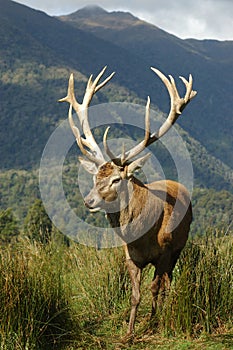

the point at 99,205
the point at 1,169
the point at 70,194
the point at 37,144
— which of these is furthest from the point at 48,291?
the point at 37,144

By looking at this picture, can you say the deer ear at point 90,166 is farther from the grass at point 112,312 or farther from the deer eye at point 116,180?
the grass at point 112,312

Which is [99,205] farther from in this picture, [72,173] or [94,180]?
[72,173]

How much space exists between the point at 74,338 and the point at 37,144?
196349 millimetres

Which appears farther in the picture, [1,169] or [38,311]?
[1,169]

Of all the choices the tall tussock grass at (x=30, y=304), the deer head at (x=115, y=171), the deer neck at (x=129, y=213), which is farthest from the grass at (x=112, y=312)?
the deer head at (x=115, y=171)

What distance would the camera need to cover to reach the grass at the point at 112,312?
5176 mm

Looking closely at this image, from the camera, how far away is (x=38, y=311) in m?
5.36

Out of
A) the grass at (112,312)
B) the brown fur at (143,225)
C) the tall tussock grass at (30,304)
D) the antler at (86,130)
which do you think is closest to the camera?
the tall tussock grass at (30,304)

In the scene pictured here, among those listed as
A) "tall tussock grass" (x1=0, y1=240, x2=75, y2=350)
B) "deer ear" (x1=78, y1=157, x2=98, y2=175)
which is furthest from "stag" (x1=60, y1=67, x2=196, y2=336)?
"tall tussock grass" (x1=0, y1=240, x2=75, y2=350)

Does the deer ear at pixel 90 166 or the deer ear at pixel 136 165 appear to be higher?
the deer ear at pixel 136 165

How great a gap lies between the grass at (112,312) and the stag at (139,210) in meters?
0.28

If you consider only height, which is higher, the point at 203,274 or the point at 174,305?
the point at 203,274

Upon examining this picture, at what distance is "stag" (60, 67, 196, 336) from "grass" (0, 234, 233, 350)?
0.92 ft

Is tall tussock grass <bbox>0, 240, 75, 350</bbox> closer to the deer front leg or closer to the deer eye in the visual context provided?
the deer front leg
